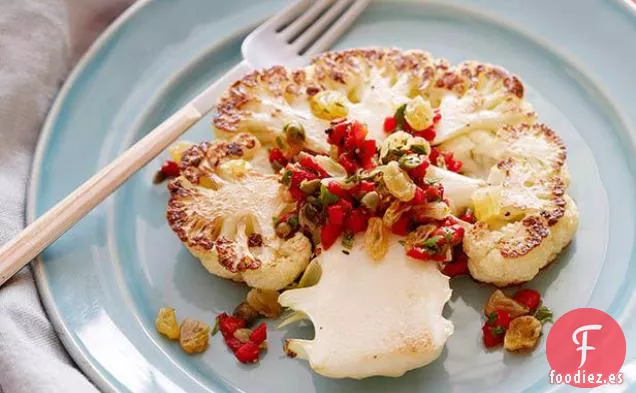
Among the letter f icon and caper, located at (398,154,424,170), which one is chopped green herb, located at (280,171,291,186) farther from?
the letter f icon

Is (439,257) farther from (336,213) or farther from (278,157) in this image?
(278,157)

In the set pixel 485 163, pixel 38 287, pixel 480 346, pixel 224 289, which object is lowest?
pixel 38 287

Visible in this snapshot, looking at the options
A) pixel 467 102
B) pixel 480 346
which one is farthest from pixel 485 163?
pixel 480 346

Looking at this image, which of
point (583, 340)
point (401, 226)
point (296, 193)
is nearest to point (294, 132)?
point (296, 193)

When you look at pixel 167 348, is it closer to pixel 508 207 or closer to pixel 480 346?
pixel 480 346

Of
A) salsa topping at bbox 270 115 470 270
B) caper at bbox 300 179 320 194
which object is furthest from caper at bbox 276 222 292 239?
caper at bbox 300 179 320 194

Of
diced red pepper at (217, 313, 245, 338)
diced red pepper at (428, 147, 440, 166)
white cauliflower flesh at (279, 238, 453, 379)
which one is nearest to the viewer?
white cauliflower flesh at (279, 238, 453, 379)

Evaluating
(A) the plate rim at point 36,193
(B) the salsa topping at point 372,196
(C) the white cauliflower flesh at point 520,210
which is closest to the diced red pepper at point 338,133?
(B) the salsa topping at point 372,196
